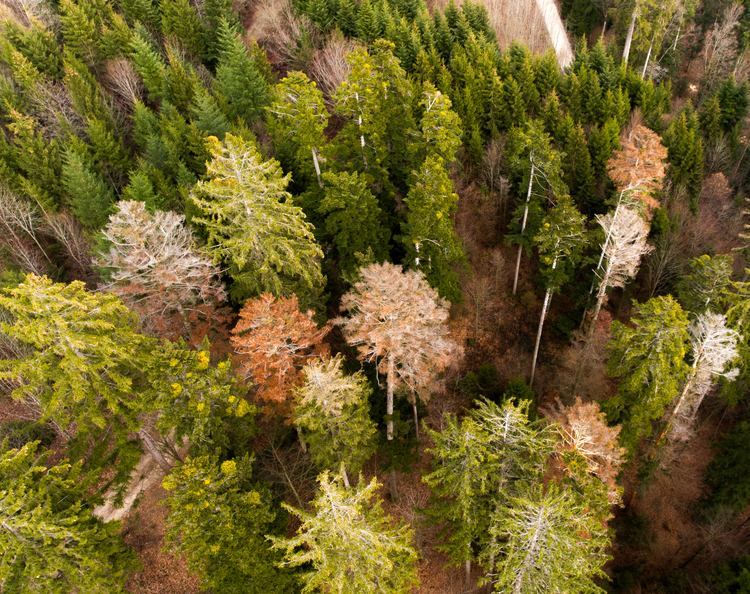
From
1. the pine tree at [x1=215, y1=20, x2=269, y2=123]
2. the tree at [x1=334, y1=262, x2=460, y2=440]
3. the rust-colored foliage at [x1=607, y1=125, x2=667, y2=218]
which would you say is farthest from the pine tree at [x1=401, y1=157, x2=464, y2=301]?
the pine tree at [x1=215, y1=20, x2=269, y2=123]

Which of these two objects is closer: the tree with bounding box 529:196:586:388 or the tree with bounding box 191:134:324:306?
the tree with bounding box 191:134:324:306

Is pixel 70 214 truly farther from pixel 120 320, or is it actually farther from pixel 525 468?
pixel 525 468

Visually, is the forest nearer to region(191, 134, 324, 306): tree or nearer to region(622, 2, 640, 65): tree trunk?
region(191, 134, 324, 306): tree

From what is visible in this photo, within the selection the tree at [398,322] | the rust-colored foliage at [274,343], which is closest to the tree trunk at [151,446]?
the rust-colored foliage at [274,343]

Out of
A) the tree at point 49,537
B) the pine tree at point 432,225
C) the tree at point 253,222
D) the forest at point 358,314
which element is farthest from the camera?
the pine tree at point 432,225

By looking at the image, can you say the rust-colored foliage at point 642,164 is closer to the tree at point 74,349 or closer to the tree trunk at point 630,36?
the tree at point 74,349

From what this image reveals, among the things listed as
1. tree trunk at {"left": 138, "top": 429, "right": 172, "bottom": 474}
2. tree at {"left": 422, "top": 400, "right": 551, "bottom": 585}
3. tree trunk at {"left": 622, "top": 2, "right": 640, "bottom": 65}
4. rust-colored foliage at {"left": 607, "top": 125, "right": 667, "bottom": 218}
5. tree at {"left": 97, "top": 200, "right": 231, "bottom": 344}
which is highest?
tree trunk at {"left": 622, "top": 2, "right": 640, "bottom": 65}
